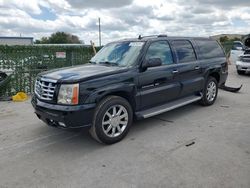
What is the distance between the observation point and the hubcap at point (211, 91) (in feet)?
22.4

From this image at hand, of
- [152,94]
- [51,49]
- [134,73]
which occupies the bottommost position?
[152,94]

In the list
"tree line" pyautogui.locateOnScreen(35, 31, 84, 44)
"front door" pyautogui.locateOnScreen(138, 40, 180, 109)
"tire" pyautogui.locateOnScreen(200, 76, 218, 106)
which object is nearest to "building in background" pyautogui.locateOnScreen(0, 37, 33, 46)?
"tree line" pyautogui.locateOnScreen(35, 31, 84, 44)

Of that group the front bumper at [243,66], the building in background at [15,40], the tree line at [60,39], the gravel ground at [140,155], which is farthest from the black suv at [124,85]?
the tree line at [60,39]

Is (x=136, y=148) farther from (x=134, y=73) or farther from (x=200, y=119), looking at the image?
(x=200, y=119)

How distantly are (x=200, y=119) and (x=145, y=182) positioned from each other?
2.91 meters

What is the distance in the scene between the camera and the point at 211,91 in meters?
6.93

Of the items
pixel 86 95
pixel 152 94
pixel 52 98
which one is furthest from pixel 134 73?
pixel 52 98

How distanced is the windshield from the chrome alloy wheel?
2.96 feet

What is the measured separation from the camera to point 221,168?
11.8 feet

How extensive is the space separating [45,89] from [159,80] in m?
2.16

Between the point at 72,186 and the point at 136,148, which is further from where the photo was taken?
the point at 136,148

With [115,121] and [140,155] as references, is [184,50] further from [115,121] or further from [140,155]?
[140,155]

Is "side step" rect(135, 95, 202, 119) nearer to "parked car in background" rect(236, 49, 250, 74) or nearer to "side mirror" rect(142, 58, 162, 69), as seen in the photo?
"side mirror" rect(142, 58, 162, 69)

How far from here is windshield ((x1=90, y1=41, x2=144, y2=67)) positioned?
5066 millimetres
